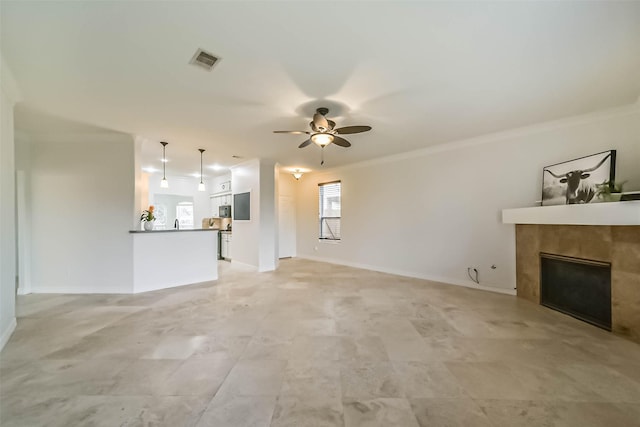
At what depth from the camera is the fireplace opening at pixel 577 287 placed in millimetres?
3021

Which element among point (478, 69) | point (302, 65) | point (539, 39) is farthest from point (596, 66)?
point (302, 65)

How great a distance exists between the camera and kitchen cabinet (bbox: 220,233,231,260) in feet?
24.9

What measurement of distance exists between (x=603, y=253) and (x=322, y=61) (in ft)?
12.9

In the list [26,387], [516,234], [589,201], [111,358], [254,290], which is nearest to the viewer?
[26,387]

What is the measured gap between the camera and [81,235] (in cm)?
432

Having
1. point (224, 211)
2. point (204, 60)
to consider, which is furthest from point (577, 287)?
point (224, 211)

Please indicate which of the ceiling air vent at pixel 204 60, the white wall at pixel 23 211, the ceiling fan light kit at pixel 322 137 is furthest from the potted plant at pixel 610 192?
the white wall at pixel 23 211

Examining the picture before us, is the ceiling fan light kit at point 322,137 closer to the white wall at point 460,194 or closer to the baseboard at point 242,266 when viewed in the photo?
the white wall at point 460,194

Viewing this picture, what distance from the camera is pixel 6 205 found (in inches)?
104

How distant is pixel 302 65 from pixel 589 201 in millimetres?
3900

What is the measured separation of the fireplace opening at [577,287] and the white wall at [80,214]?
6648 millimetres

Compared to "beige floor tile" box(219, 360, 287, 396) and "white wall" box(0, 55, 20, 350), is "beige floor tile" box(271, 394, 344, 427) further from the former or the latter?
"white wall" box(0, 55, 20, 350)

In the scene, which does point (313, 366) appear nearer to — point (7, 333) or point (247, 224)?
point (7, 333)

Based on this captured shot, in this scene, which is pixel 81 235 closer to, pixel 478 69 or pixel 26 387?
pixel 26 387
